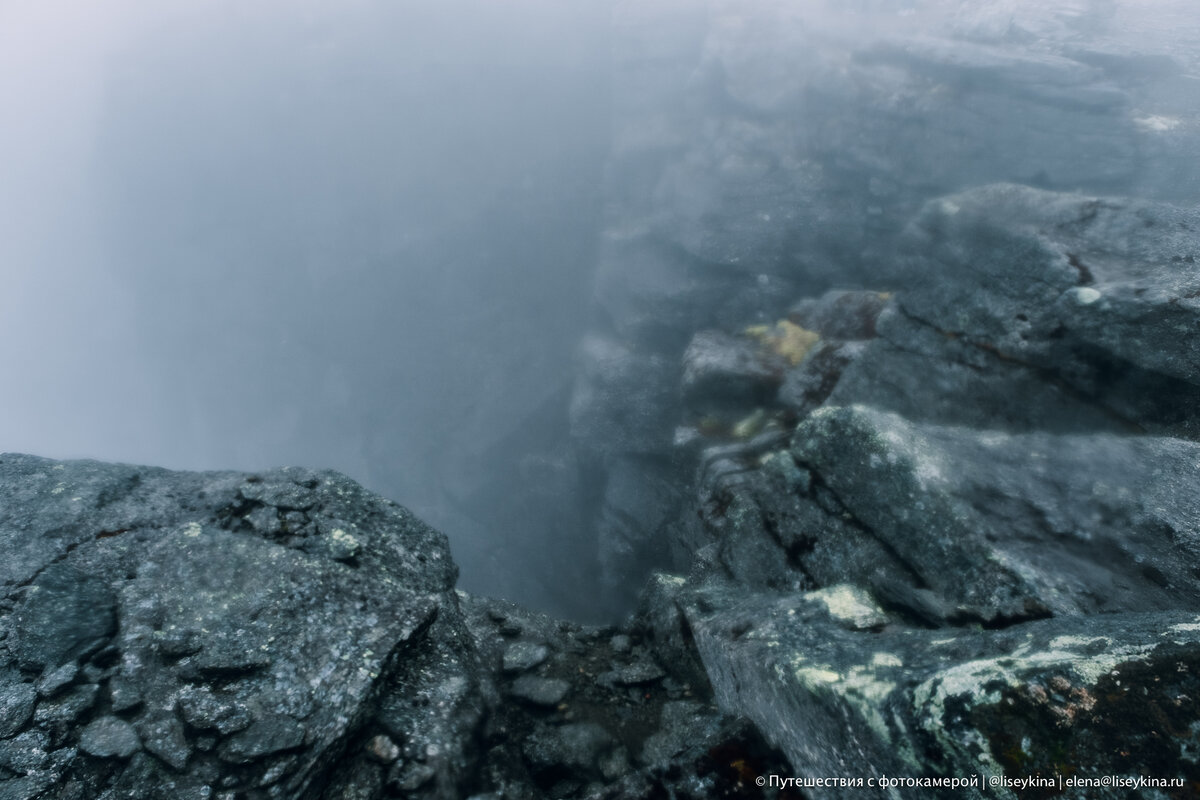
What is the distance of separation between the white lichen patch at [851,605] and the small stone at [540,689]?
13.4 ft

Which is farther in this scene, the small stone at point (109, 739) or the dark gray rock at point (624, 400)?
the dark gray rock at point (624, 400)

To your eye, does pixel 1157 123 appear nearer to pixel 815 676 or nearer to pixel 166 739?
pixel 815 676

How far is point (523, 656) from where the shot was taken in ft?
30.1

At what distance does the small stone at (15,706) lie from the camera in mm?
5492

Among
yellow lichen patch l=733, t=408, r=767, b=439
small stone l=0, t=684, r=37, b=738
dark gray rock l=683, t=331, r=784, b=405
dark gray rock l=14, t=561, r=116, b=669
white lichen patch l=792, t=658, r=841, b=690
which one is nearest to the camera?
white lichen patch l=792, t=658, r=841, b=690

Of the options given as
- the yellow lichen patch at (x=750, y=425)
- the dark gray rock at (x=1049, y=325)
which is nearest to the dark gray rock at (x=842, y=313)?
the dark gray rock at (x=1049, y=325)

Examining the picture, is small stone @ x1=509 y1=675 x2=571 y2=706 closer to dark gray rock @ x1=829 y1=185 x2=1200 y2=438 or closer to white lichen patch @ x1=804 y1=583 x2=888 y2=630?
white lichen patch @ x1=804 y1=583 x2=888 y2=630

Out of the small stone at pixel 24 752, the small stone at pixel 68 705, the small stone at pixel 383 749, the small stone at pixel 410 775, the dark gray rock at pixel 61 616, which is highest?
the dark gray rock at pixel 61 616

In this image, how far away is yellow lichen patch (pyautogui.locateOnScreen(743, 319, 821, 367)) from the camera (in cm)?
1858

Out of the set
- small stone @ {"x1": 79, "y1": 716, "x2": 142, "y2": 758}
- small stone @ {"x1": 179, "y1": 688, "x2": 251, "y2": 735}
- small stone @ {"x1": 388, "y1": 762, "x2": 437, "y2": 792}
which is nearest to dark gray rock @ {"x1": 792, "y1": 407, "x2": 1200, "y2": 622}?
small stone @ {"x1": 388, "y1": 762, "x2": 437, "y2": 792}

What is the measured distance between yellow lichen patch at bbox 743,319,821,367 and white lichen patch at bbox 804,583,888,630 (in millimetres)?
11197

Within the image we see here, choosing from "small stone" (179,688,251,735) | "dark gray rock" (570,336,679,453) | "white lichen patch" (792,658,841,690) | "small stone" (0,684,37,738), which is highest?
"white lichen patch" (792,658,841,690)

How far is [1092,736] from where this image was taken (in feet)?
11.8

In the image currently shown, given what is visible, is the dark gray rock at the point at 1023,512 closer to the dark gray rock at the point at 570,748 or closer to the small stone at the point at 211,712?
the dark gray rock at the point at 570,748
